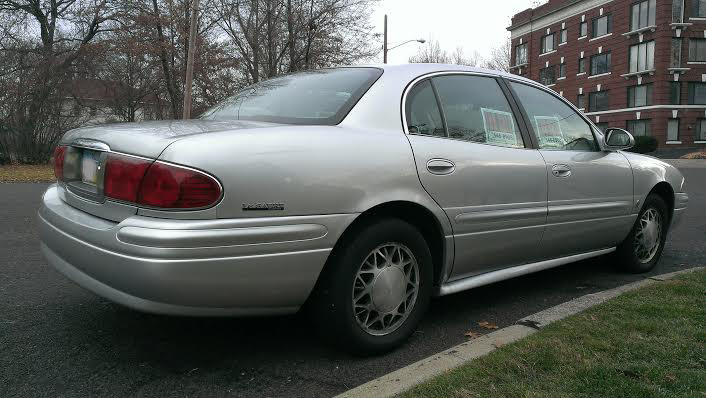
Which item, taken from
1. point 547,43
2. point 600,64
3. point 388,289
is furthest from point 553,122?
point 547,43

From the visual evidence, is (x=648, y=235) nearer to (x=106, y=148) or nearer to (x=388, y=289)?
(x=388, y=289)

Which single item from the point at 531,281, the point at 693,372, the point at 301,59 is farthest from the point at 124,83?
the point at 693,372

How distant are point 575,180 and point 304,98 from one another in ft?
6.54

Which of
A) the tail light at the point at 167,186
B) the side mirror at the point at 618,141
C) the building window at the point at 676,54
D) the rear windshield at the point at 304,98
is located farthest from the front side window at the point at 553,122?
the building window at the point at 676,54

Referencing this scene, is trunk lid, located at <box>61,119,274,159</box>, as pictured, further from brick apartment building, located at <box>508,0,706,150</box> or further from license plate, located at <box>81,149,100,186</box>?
brick apartment building, located at <box>508,0,706,150</box>

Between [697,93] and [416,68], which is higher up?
[697,93]

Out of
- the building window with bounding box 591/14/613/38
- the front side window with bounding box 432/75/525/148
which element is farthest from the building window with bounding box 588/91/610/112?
the front side window with bounding box 432/75/525/148

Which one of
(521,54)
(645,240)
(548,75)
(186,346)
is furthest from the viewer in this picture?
(521,54)

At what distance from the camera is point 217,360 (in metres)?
2.74

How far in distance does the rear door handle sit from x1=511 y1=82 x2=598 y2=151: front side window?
1023 mm

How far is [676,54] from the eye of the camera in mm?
33219

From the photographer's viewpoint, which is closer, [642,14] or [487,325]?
[487,325]

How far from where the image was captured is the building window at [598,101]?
126 ft

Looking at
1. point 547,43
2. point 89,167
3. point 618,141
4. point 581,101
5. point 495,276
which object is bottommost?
point 495,276
